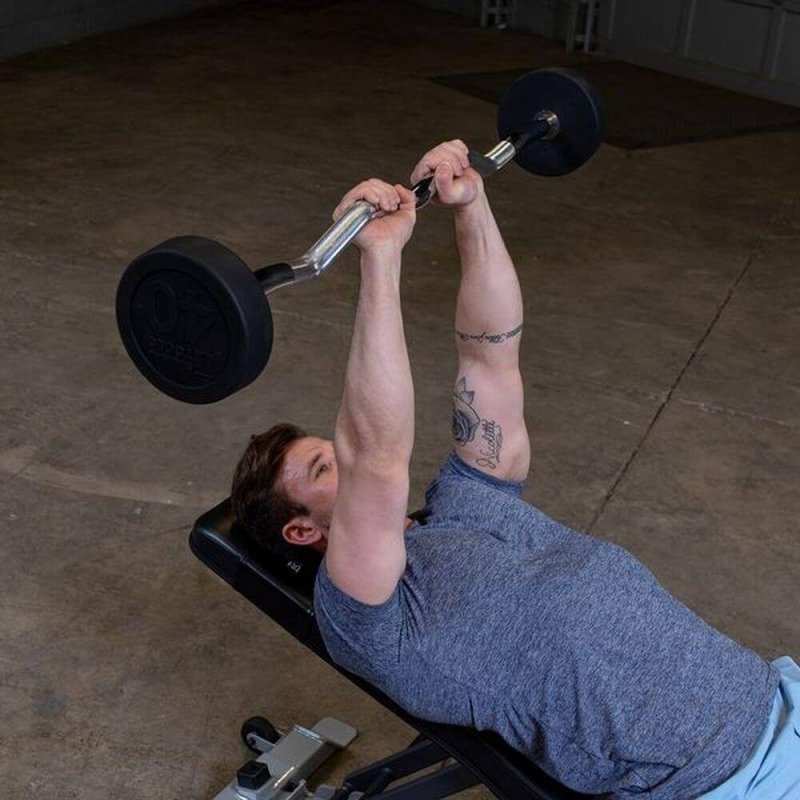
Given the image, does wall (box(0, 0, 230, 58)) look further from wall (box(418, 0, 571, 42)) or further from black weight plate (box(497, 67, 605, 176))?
black weight plate (box(497, 67, 605, 176))

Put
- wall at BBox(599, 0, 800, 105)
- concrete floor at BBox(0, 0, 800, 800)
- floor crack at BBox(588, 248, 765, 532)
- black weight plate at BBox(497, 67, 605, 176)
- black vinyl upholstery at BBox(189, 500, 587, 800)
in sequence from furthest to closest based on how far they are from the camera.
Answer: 1. wall at BBox(599, 0, 800, 105)
2. floor crack at BBox(588, 248, 765, 532)
3. concrete floor at BBox(0, 0, 800, 800)
4. black weight plate at BBox(497, 67, 605, 176)
5. black vinyl upholstery at BBox(189, 500, 587, 800)

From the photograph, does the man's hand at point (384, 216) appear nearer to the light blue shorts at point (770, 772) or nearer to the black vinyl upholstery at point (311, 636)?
the black vinyl upholstery at point (311, 636)

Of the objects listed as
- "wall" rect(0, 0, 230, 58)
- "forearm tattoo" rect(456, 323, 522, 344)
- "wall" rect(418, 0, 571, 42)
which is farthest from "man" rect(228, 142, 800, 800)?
"wall" rect(418, 0, 571, 42)

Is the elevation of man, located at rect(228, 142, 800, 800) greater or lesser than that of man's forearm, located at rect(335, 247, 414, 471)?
lesser

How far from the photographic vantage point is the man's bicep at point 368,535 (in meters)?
1.45

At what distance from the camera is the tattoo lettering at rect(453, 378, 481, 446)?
184cm

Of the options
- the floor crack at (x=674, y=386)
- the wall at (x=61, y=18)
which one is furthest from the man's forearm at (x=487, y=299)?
the wall at (x=61, y=18)

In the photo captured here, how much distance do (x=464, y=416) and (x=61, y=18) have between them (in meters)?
5.58

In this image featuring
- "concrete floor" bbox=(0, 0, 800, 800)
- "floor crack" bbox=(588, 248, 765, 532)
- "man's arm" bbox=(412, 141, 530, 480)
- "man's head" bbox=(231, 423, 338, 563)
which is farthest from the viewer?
"floor crack" bbox=(588, 248, 765, 532)

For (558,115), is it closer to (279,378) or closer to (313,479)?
(313,479)

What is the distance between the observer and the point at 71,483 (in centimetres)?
288

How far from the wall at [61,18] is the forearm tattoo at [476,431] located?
524 cm

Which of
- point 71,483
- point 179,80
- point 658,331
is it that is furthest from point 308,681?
point 179,80

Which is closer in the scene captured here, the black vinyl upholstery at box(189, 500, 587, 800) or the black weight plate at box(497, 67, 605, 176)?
the black vinyl upholstery at box(189, 500, 587, 800)
